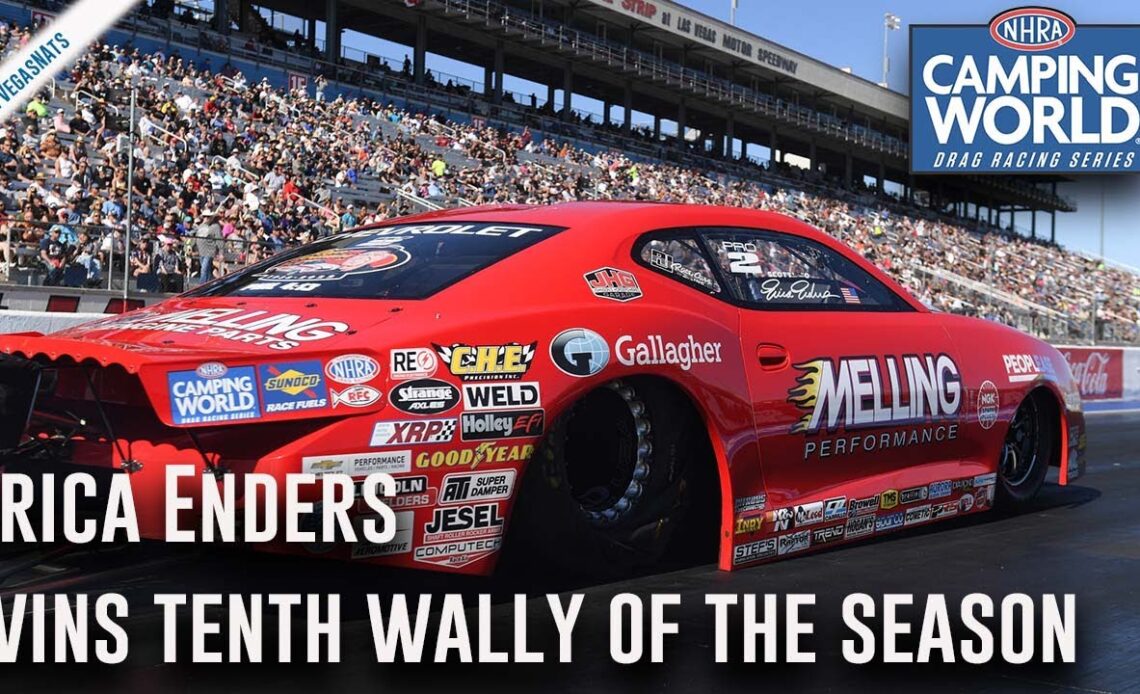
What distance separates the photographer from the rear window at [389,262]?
4027mm

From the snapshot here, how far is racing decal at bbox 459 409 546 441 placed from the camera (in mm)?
3621

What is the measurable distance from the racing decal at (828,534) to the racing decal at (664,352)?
0.91 m

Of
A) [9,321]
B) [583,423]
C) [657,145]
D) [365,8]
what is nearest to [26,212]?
[9,321]

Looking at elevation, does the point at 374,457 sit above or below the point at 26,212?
below

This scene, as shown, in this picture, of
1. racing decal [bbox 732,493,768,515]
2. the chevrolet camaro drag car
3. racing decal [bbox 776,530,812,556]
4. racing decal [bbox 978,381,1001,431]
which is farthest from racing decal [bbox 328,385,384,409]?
racing decal [bbox 978,381,1001,431]

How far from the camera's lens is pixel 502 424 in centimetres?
370

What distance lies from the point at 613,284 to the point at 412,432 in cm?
108

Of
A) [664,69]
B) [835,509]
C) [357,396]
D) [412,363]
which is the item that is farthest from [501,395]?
[664,69]

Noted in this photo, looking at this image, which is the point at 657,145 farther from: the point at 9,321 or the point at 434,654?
the point at 434,654

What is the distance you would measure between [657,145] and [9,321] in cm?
3141

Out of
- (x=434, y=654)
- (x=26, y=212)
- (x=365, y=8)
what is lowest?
(x=434, y=654)

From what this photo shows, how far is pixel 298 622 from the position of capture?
12.2 feet

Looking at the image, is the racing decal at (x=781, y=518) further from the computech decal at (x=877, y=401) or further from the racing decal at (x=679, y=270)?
the racing decal at (x=679, y=270)

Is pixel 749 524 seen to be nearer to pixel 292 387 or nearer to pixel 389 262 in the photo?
pixel 389 262
